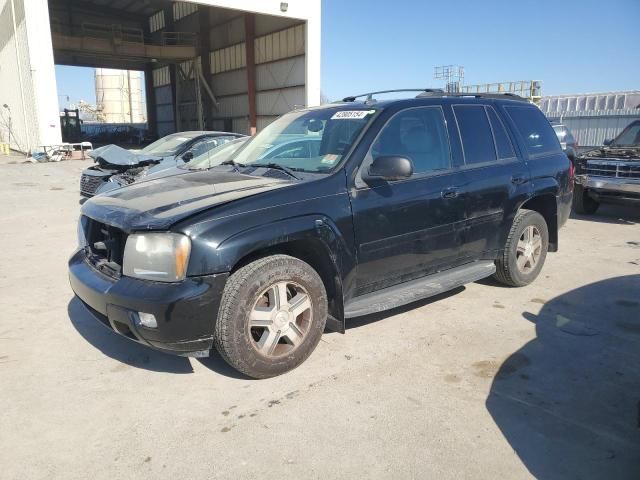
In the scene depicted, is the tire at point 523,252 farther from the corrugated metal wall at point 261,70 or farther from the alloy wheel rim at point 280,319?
the corrugated metal wall at point 261,70

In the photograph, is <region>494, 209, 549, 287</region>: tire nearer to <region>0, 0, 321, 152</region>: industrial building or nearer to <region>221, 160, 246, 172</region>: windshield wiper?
<region>221, 160, 246, 172</region>: windshield wiper

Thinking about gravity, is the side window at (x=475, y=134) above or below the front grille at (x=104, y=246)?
above

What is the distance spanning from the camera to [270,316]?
3.19m

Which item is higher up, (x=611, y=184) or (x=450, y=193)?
(x=450, y=193)

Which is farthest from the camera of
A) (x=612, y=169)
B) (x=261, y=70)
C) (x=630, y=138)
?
(x=261, y=70)

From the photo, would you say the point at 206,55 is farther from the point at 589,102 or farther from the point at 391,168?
the point at 391,168

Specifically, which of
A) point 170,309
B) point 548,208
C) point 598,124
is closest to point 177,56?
Result: point 598,124

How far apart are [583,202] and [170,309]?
867 centimetres

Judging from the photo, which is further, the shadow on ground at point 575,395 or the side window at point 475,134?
the side window at point 475,134

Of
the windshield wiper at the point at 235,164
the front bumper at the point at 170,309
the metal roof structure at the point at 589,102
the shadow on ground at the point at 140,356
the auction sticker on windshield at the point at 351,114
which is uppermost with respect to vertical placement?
the metal roof structure at the point at 589,102

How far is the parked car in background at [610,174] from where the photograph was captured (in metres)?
8.25

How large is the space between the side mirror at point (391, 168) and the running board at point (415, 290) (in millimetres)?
886

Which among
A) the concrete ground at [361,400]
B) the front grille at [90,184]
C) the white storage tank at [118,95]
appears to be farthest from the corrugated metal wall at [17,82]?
the white storage tank at [118,95]

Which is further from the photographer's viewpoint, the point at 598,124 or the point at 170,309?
the point at 598,124
